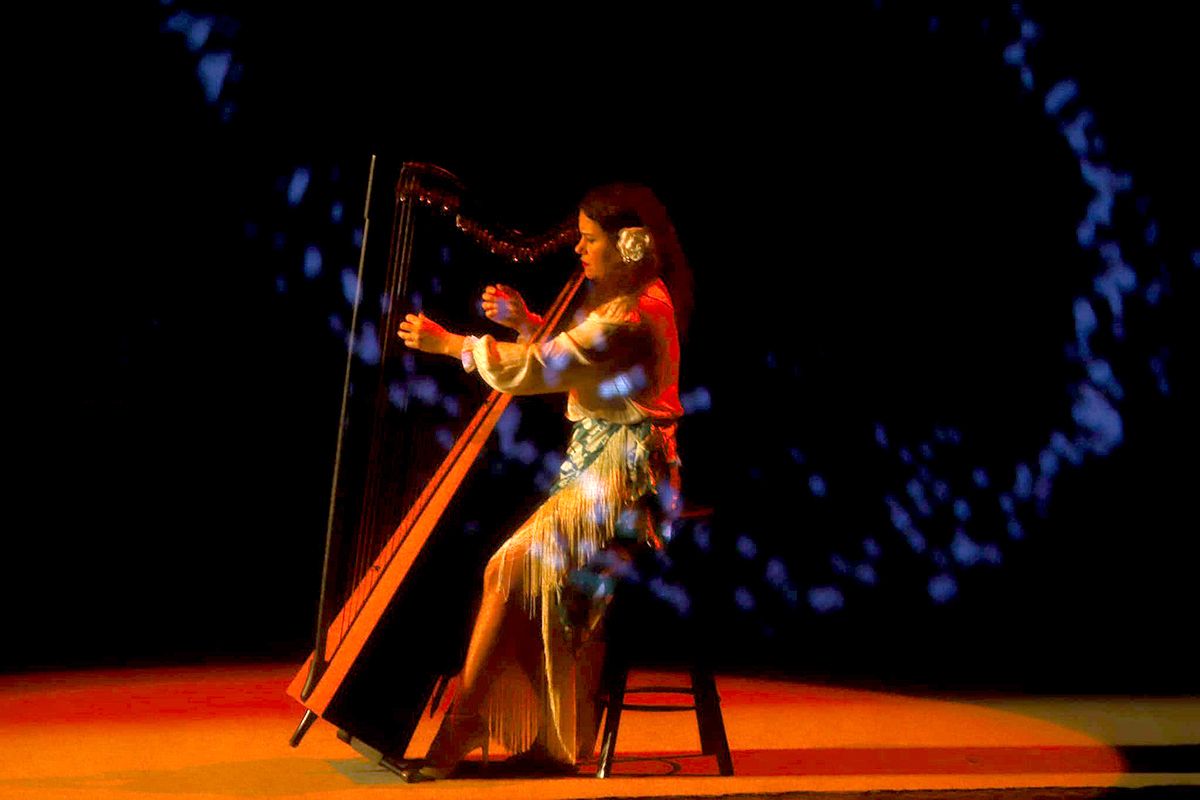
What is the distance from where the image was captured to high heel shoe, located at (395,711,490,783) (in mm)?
2666

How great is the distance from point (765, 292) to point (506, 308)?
1505mm

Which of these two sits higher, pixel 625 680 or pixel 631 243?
pixel 631 243

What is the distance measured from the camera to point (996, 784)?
2.59 m

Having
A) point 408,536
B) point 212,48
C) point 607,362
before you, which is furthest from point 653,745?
point 212,48

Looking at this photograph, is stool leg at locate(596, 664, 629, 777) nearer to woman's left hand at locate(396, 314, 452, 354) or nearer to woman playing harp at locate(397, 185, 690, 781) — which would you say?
woman playing harp at locate(397, 185, 690, 781)

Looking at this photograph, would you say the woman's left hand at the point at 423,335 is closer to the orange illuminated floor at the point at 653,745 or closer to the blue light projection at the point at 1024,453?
the orange illuminated floor at the point at 653,745

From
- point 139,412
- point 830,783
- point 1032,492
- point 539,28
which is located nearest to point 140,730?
point 139,412

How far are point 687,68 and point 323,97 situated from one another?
37.2 inches

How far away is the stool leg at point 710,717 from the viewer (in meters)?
2.72

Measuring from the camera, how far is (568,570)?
2707 millimetres

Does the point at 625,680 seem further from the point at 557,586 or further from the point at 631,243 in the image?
the point at 631,243

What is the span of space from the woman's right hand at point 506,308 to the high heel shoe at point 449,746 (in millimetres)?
708

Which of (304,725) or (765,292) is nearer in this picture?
(304,725)

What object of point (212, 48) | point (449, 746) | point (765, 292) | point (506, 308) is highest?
point (212, 48)
